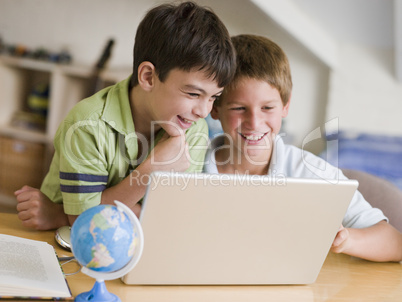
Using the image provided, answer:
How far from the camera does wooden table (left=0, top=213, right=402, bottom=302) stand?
0.87m

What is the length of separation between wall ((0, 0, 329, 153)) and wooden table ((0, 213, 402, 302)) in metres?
2.04

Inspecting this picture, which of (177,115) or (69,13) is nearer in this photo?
(177,115)

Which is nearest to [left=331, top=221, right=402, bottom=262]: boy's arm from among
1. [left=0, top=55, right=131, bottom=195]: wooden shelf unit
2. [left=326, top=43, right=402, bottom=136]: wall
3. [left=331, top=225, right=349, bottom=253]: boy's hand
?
[left=331, top=225, right=349, bottom=253]: boy's hand

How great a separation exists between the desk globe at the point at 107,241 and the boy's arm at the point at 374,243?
54cm

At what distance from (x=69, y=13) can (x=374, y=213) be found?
9.31ft

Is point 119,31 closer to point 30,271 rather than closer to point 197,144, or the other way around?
point 197,144

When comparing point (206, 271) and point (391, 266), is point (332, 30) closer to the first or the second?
point (391, 266)

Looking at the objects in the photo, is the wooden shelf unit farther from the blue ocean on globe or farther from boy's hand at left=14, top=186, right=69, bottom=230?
the blue ocean on globe

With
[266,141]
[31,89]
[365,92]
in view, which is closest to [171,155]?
[266,141]

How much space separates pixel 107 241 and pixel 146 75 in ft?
1.99

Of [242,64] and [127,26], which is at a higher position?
[127,26]

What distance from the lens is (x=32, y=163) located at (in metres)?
3.31

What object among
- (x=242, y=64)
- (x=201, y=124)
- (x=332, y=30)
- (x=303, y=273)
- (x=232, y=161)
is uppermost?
(x=332, y=30)

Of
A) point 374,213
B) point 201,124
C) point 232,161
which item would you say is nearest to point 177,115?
point 201,124
